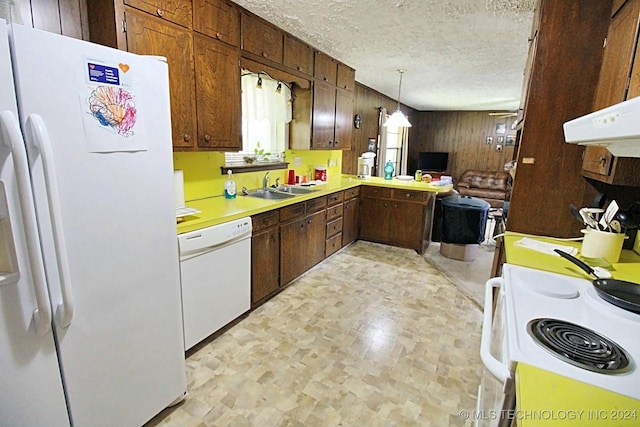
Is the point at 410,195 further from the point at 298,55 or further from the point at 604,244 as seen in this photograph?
the point at 604,244

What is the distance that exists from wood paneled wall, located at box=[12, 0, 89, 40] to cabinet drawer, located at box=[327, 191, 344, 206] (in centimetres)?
242

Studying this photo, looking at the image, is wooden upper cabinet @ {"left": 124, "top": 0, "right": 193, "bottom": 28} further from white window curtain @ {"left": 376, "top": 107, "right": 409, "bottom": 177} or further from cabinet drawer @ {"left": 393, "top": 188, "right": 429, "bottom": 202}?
white window curtain @ {"left": 376, "top": 107, "right": 409, "bottom": 177}

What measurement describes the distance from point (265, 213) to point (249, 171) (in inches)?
30.8

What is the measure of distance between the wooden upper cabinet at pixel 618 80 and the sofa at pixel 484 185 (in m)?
6.40

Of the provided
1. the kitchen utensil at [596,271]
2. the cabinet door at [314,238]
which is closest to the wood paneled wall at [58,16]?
the cabinet door at [314,238]

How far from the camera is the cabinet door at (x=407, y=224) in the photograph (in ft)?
13.3

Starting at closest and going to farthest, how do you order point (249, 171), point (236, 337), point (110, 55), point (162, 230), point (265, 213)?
point (110, 55), point (162, 230), point (236, 337), point (265, 213), point (249, 171)

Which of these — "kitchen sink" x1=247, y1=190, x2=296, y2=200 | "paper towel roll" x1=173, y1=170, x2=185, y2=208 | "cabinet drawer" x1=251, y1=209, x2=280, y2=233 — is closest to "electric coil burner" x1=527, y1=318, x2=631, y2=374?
"cabinet drawer" x1=251, y1=209, x2=280, y2=233

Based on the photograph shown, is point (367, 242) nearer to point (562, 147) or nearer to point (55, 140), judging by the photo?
point (562, 147)

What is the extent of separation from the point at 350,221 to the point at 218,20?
104 inches

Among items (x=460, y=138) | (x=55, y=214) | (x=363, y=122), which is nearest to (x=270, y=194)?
(x=55, y=214)

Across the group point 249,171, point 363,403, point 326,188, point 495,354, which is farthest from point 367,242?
point 495,354

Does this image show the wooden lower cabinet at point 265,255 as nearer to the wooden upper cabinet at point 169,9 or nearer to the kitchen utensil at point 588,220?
the wooden upper cabinet at point 169,9

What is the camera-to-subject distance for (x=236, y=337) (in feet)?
7.55
